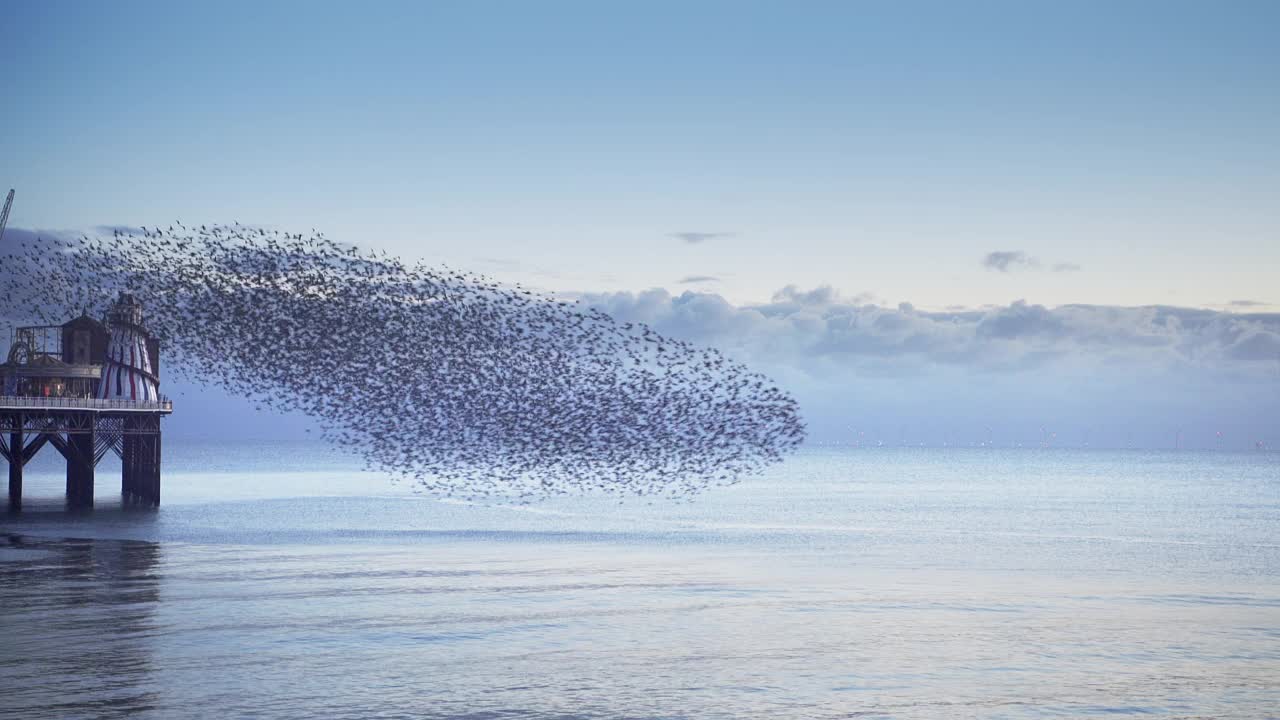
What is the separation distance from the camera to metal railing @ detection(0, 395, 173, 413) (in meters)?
62.0

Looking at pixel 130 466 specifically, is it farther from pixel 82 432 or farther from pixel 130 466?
pixel 82 432

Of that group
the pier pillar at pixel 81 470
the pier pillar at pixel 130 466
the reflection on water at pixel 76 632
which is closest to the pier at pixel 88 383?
the pier pillar at pixel 81 470

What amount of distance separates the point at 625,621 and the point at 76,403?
4356 centimetres

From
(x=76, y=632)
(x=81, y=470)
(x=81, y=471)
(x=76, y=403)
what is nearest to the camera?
(x=76, y=632)

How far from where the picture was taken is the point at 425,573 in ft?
147

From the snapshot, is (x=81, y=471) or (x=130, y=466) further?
(x=130, y=466)

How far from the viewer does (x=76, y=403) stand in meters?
65.2

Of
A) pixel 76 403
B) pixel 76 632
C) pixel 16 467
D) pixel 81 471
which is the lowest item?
pixel 76 632

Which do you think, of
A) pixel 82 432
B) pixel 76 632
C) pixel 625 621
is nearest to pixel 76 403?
pixel 82 432

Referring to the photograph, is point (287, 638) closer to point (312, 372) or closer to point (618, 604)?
point (618, 604)

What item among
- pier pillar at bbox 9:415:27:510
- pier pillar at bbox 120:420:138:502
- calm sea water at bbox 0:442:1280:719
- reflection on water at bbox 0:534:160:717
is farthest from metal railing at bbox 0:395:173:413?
reflection on water at bbox 0:534:160:717

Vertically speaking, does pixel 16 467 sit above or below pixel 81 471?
above

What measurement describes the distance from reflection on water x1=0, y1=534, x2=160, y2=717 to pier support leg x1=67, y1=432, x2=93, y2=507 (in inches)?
969

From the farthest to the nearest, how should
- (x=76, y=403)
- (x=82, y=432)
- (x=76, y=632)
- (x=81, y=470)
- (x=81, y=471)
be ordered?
(x=81, y=470), (x=81, y=471), (x=82, y=432), (x=76, y=403), (x=76, y=632)
